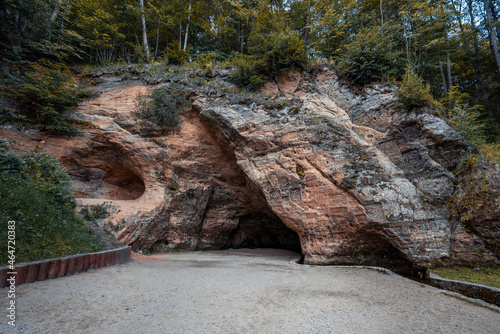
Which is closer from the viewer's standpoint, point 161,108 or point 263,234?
point 161,108

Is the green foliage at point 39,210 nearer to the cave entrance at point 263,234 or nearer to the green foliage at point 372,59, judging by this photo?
the cave entrance at point 263,234

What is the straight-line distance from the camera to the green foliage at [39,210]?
410cm

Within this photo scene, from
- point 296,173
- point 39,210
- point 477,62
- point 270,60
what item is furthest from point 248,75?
point 477,62

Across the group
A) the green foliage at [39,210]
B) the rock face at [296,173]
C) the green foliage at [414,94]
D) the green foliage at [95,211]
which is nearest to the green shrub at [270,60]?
the rock face at [296,173]

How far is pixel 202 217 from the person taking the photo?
12.7 m

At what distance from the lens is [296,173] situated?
9.02 meters

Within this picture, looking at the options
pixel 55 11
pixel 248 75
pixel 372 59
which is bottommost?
pixel 372 59

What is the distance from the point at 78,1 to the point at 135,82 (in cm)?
716

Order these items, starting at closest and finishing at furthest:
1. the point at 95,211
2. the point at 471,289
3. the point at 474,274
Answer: the point at 471,289 → the point at 474,274 → the point at 95,211

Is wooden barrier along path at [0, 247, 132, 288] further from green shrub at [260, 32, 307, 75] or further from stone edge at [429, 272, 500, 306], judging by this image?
green shrub at [260, 32, 307, 75]

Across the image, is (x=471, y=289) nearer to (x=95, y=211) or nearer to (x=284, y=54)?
(x=284, y=54)

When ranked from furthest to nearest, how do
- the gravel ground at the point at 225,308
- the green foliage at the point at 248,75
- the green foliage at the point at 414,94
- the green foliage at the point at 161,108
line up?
the green foliage at the point at 248,75 → the green foliage at the point at 161,108 → the green foliage at the point at 414,94 → the gravel ground at the point at 225,308

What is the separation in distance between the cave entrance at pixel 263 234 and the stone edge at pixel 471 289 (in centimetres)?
895

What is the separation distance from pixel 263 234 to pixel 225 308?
1338cm
